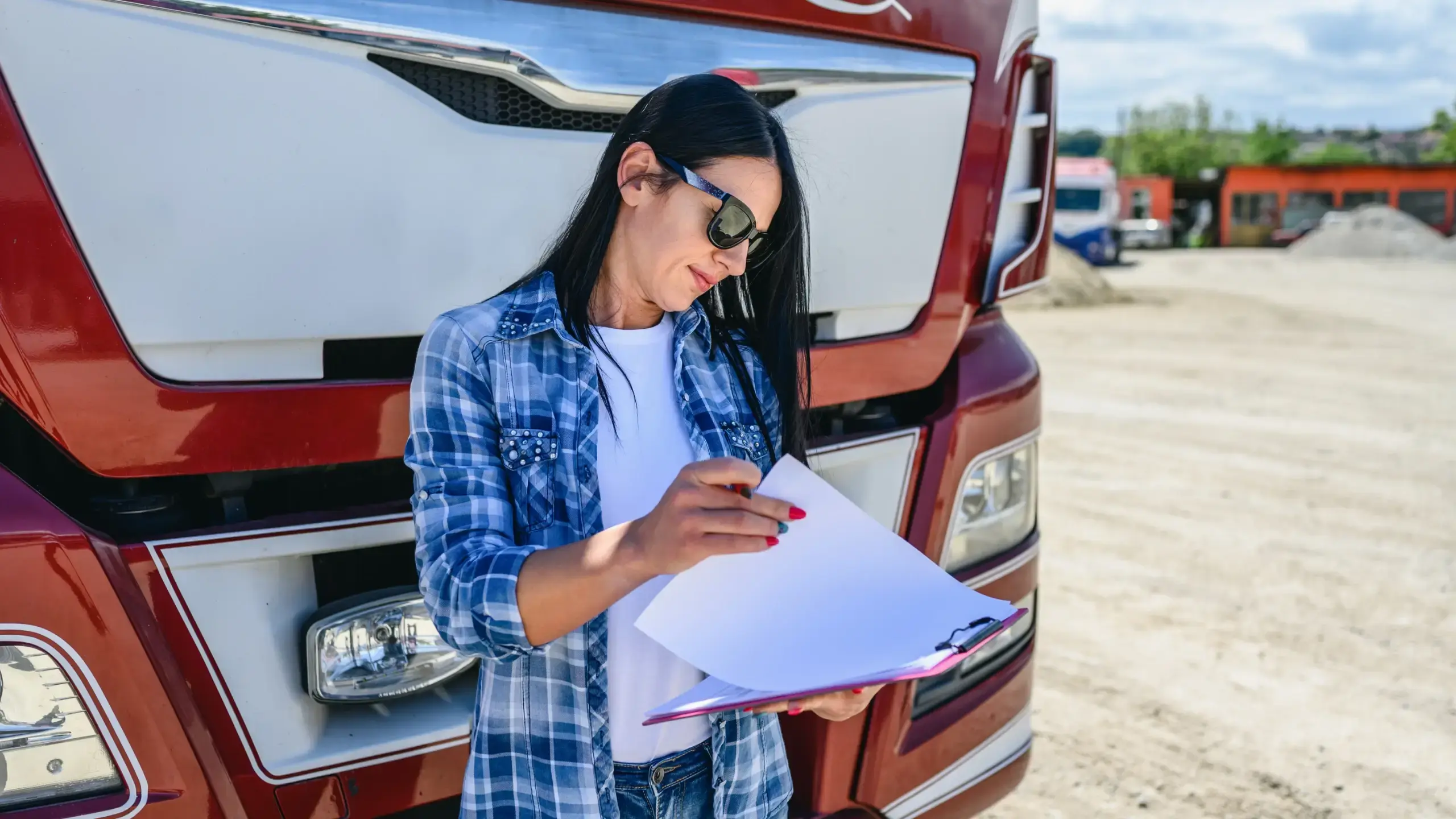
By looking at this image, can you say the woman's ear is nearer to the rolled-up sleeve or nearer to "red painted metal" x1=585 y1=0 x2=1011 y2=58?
the rolled-up sleeve

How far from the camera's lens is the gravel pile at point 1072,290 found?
1591cm

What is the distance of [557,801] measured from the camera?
133cm

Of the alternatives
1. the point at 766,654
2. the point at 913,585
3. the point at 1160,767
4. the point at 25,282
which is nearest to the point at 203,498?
the point at 25,282

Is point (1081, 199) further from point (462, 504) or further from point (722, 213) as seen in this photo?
point (462, 504)

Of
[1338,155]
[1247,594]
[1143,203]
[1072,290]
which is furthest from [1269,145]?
[1247,594]

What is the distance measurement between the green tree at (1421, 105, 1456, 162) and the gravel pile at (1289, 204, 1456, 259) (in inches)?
1395

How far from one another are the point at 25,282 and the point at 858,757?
1.54m

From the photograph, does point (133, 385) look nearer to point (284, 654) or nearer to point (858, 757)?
point (284, 654)

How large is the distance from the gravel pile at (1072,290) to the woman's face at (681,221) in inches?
580

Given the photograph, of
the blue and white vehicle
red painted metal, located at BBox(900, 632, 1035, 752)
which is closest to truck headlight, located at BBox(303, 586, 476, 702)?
red painted metal, located at BBox(900, 632, 1035, 752)

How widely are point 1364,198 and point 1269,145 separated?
117 feet

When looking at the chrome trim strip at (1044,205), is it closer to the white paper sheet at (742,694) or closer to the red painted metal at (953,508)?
the red painted metal at (953,508)

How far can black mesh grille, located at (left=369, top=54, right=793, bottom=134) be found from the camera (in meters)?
1.58

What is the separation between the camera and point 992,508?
7.83 ft
